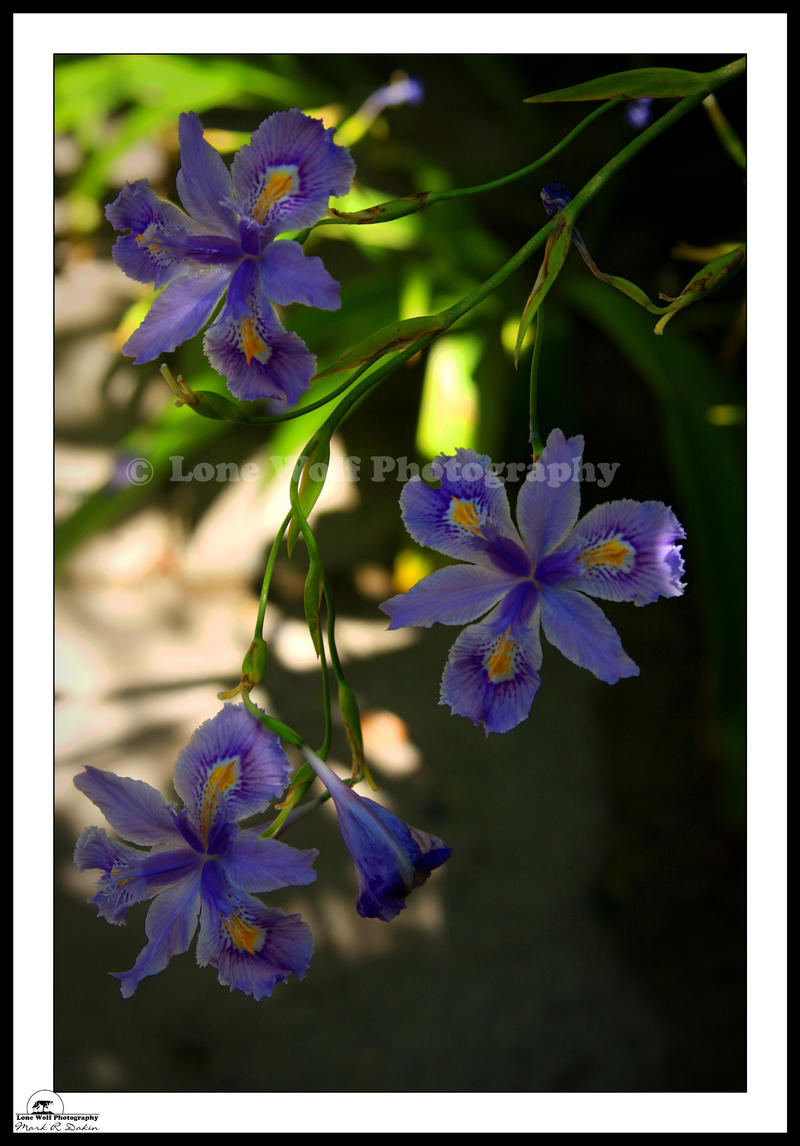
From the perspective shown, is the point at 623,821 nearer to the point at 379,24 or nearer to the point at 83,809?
the point at 83,809

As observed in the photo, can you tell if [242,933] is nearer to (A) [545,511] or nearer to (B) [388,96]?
(A) [545,511]

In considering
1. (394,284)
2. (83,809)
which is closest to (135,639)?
(83,809)

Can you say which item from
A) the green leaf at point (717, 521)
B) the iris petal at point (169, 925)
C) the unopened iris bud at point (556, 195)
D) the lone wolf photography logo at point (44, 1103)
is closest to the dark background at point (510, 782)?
the green leaf at point (717, 521)

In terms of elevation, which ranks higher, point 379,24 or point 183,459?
point 379,24

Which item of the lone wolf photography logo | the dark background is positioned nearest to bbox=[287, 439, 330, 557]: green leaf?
the lone wolf photography logo

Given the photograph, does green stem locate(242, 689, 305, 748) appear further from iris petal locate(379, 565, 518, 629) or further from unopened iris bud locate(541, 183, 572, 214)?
unopened iris bud locate(541, 183, 572, 214)

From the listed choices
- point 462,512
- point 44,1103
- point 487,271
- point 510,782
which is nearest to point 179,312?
point 462,512

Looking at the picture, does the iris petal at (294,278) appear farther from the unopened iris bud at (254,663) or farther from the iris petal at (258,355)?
the unopened iris bud at (254,663)
